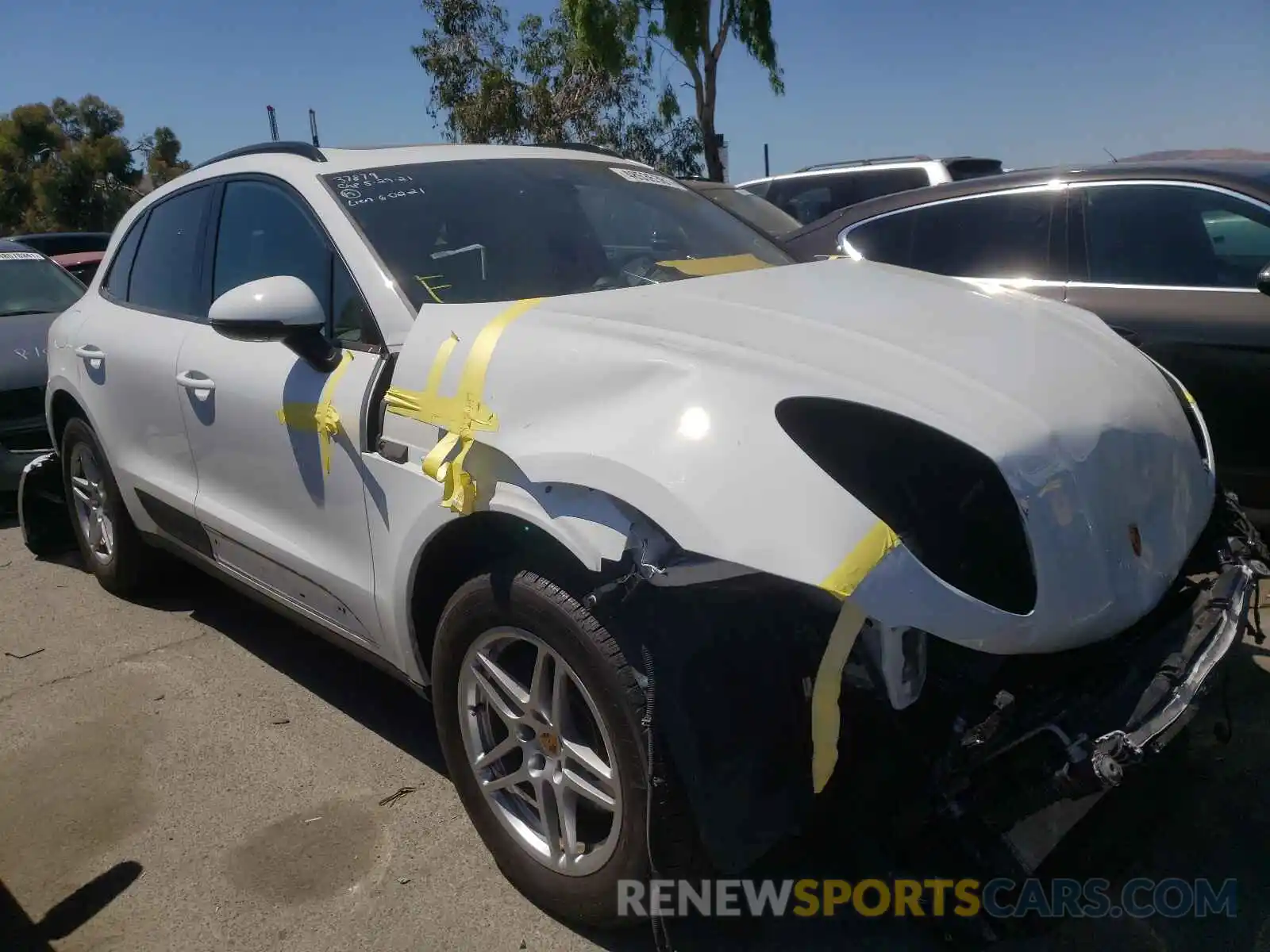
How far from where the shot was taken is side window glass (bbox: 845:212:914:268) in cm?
512

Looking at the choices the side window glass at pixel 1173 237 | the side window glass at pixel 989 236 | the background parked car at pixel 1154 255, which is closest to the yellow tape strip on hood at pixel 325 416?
the background parked car at pixel 1154 255

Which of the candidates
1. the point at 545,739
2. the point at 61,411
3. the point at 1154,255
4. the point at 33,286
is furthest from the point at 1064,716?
the point at 33,286

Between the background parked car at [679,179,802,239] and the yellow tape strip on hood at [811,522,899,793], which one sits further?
the background parked car at [679,179,802,239]

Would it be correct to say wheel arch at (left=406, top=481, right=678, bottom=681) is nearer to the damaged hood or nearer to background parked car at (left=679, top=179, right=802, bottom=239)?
the damaged hood

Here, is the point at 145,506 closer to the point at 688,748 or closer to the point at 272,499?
the point at 272,499

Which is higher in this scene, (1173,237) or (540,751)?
(1173,237)

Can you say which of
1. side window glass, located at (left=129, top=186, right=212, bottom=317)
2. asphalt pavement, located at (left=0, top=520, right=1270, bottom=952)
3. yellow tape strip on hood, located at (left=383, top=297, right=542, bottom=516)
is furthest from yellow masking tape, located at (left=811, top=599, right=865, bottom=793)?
side window glass, located at (left=129, top=186, right=212, bottom=317)

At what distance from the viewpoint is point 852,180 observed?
984 centimetres

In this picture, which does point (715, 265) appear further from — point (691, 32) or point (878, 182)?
point (691, 32)

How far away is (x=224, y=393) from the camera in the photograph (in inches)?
130

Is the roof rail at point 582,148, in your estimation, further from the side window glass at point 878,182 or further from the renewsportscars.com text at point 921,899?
the side window glass at point 878,182

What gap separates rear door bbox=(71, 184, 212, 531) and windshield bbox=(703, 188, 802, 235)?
4.82 m

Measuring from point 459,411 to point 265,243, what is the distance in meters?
1.44

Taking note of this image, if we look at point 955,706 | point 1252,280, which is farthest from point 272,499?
point 1252,280
